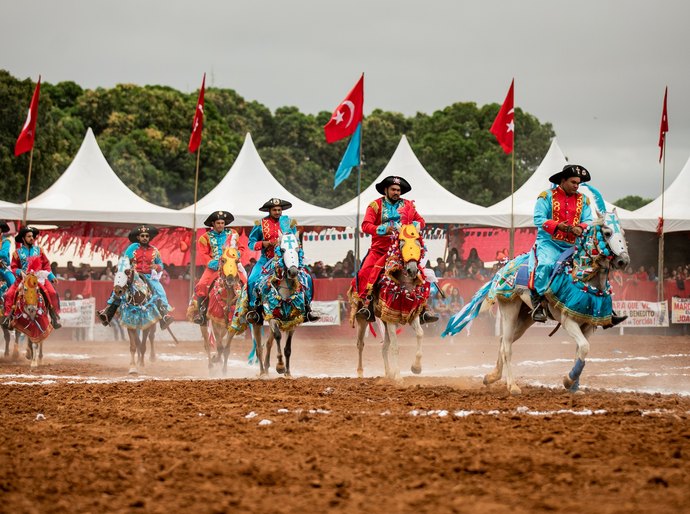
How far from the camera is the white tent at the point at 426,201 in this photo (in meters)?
29.4

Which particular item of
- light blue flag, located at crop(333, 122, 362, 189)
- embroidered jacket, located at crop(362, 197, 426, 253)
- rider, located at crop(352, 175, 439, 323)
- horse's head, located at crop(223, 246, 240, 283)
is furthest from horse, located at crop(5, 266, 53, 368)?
light blue flag, located at crop(333, 122, 362, 189)

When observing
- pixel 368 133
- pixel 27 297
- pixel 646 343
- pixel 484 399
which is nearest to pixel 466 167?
pixel 368 133

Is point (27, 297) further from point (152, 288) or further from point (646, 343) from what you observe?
point (646, 343)

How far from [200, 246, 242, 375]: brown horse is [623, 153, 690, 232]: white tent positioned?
1608 centimetres

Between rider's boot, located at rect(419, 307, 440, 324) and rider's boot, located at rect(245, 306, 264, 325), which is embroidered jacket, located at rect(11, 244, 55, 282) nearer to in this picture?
rider's boot, located at rect(245, 306, 264, 325)

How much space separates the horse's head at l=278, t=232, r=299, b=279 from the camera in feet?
46.9

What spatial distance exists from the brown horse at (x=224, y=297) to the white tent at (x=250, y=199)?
11.0 meters

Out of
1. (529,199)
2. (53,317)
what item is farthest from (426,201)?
(53,317)

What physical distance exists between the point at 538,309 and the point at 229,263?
6.37 metres

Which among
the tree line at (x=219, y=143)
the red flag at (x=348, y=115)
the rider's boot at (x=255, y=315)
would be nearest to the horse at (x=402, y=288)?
the rider's boot at (x=255, y=315)

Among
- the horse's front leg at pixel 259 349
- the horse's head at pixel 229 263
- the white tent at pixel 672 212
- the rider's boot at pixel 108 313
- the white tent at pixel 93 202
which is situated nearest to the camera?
the horse's front leg at pixel 259 349

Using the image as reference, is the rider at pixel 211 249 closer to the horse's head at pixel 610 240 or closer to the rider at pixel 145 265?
the rider at pixel 145 265

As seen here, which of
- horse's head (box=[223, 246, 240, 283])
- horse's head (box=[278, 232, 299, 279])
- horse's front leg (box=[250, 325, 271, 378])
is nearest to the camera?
horse's head (box=[278, 232, 299, 279])

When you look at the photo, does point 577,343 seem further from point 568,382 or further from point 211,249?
point 211,249
